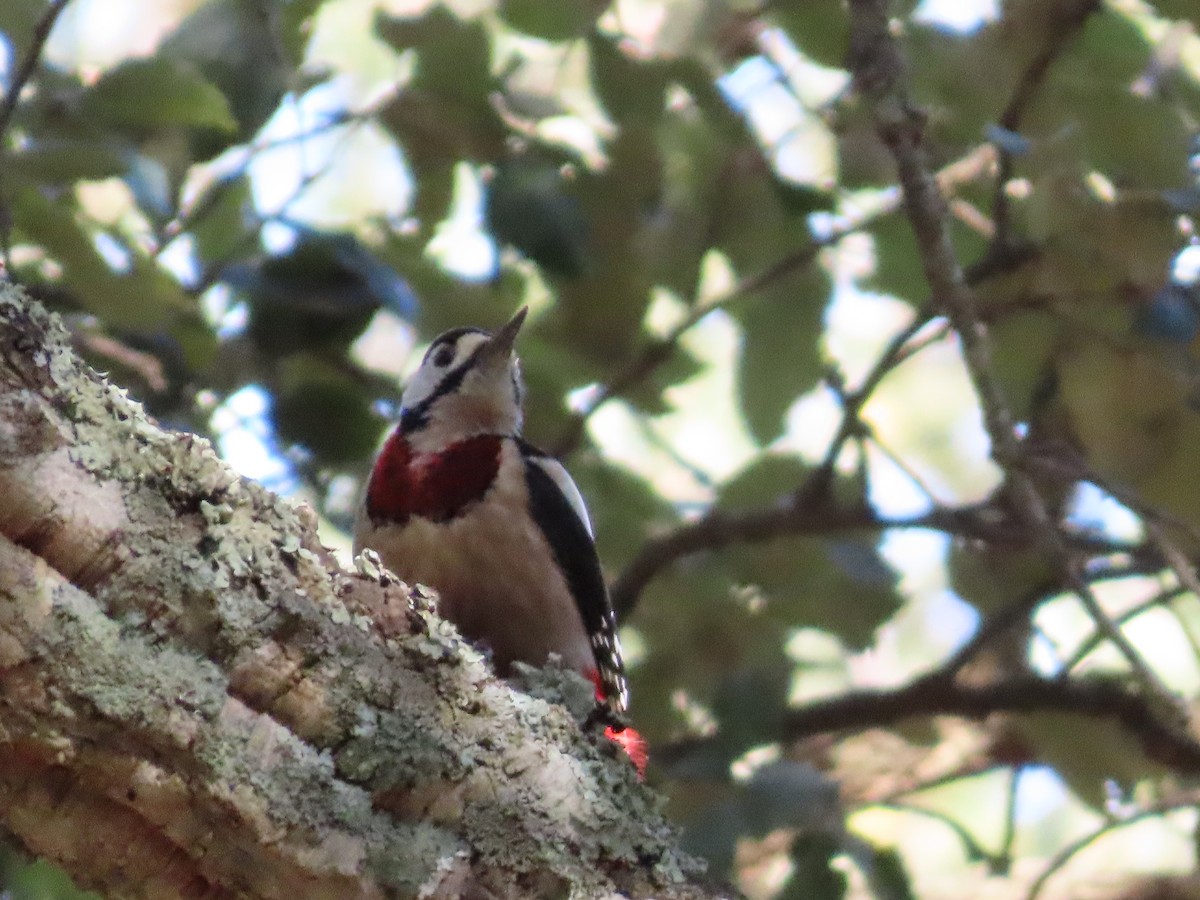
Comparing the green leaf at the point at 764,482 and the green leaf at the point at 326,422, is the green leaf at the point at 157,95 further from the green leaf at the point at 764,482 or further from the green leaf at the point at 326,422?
the green leaf at the point at 764,482

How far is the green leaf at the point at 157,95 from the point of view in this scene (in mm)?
2418

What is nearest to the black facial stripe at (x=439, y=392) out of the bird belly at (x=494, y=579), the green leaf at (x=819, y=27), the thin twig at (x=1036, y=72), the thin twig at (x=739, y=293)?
the thin twig at (x=739, y=293)

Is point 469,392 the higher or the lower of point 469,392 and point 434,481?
the higher

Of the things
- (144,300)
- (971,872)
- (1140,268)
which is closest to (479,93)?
(144,300)

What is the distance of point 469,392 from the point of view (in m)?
3.37

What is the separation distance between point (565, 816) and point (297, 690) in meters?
0.34

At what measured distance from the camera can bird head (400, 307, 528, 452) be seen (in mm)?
3301

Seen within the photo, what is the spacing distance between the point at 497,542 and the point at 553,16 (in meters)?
1.06

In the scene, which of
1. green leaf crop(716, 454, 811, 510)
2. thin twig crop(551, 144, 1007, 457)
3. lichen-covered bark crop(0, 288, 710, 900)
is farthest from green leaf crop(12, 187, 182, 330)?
green leaf crop(716, 454, 811, 510)

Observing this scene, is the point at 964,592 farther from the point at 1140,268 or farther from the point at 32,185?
the point at 32,185

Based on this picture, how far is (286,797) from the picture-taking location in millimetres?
1479

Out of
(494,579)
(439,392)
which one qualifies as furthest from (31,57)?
(439,392)

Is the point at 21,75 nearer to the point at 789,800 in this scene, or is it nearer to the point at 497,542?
the point at 497,542

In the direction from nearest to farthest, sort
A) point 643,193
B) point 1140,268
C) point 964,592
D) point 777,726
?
point 1140,268
point 777,726
point 643,193
point 964,592
